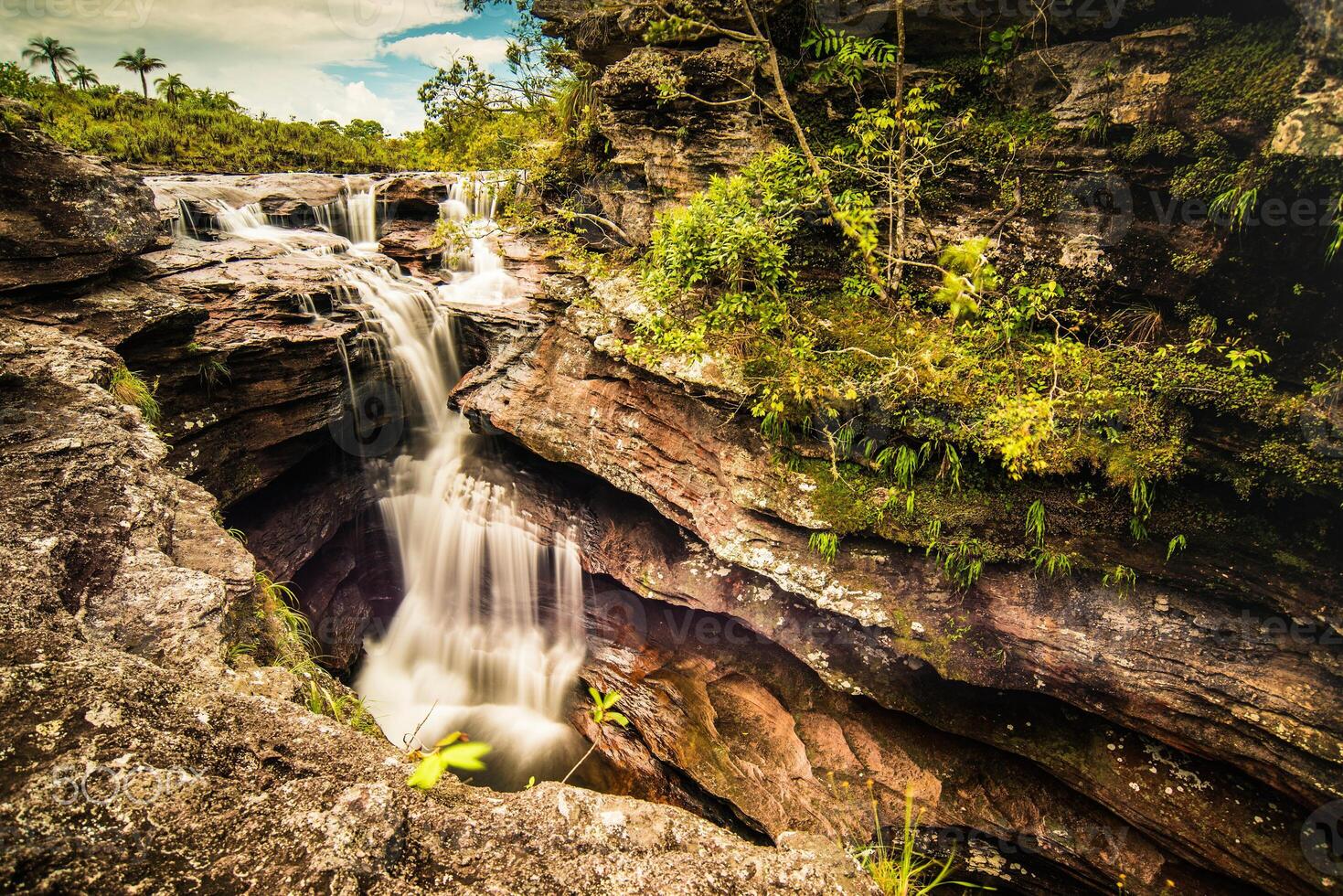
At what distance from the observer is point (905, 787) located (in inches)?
220

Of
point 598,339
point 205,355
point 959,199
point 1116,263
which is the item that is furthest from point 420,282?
point 1116,263

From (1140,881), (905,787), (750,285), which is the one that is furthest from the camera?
(750,285)

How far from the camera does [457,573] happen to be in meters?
8.80

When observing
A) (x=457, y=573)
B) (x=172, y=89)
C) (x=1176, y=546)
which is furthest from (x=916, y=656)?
(x=172, y=89)

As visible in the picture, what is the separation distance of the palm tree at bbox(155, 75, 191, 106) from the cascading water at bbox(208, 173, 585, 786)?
88.9ft

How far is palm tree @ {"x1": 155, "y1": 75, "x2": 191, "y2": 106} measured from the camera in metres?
25.1

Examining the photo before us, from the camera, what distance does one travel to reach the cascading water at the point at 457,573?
7785 millimetres

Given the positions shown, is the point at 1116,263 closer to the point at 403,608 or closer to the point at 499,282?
the point at 499,282

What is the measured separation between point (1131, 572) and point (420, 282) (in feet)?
35.9

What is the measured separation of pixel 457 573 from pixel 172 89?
111 feet

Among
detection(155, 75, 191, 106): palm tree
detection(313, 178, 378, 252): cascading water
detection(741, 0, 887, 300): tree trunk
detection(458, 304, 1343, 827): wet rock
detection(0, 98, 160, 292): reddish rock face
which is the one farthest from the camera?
detection(155, 75, 191, 106): palm tree

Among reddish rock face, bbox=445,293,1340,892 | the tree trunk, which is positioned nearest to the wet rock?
reddish rock face, bbox=445,293,1340,892

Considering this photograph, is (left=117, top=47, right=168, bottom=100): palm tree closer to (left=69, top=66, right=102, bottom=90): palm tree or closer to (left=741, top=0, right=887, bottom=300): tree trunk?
(left=69, top=66, right=102, bottom=90): palm tree

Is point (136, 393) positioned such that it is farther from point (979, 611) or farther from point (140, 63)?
point (140, 63)
